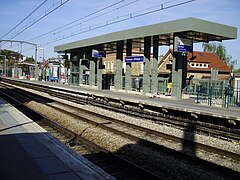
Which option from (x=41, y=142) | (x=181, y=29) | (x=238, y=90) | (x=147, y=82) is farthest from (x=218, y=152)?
(x=147, y=82)

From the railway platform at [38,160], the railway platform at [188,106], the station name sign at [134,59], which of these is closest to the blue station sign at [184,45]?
the railway platform at [188,106]

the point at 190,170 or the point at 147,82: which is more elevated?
the point at 147,82

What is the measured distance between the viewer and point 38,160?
693 cm

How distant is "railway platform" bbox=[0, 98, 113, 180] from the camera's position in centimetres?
602

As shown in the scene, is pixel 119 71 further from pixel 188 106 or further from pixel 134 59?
pixel 188 106

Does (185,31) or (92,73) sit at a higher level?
(185,31)

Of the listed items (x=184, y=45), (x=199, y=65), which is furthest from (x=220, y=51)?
(x=184, y=45)

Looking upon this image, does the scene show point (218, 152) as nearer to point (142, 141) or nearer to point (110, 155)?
point (142, 141)

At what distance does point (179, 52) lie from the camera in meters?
28.5

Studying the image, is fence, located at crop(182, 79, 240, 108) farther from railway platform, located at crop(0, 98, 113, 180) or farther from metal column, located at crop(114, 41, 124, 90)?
railway platform, located at crop(0, 98, 113, 180)

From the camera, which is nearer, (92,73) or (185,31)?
(185,31)

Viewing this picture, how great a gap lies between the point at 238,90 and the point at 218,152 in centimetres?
1494

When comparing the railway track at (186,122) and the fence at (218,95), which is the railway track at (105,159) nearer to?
the railway track at (186,122)

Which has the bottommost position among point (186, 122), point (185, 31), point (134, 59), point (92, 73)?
point (186, 122)
